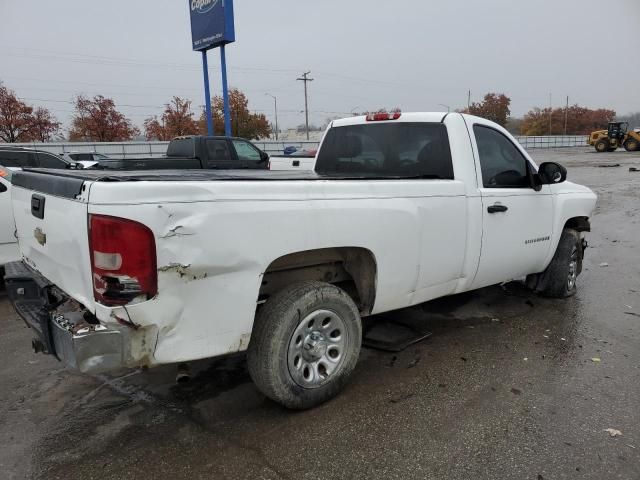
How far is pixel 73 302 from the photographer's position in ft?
9.21

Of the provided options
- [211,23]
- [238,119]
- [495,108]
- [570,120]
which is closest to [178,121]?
[238,119]

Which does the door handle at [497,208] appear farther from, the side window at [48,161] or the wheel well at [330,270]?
the side window at [48,161]

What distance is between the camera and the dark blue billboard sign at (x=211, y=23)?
64.6 feet

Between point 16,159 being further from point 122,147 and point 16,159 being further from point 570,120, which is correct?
point 570,120

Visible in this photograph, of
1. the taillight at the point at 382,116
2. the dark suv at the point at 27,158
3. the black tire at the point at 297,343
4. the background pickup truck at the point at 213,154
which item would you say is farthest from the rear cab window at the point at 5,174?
the background pickup truck at the point at 213,154

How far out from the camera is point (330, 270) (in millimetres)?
3461

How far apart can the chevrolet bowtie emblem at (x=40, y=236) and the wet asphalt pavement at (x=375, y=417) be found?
3.71ft

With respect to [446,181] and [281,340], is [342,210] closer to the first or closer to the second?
[281,340]

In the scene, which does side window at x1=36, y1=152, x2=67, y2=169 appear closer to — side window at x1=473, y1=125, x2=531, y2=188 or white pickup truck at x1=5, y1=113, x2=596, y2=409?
white pickup truck at x1=5, y1=113, x2=596, y2=409

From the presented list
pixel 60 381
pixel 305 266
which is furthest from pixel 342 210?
pixel 60 381

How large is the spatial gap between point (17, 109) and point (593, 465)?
41160 mm

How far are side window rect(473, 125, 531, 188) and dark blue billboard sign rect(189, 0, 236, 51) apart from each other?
58.7ft

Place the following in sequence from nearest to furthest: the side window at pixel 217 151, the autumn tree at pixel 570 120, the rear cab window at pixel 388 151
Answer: the rear cab window at pixel 388 151, the side window at pixel 217 151, the autumn tree at pixel 570 120

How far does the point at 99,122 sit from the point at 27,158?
32841 millimetres
